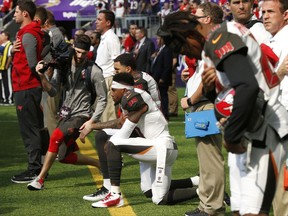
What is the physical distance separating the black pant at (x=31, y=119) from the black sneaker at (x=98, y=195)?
1.69 m

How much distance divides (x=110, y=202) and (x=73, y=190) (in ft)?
4.56

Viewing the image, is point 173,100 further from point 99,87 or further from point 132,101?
point 132,101

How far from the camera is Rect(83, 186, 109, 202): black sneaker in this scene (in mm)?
9688

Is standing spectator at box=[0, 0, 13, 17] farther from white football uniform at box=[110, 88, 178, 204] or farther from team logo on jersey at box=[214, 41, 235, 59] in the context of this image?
team logo on jersey at box=[214, 41, 235, 59]

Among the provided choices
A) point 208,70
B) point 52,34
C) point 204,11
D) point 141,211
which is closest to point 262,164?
point 208,70

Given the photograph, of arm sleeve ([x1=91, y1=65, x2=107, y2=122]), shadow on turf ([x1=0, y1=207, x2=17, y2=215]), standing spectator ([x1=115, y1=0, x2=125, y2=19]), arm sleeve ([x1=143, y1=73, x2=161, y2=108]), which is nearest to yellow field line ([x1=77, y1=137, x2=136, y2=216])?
shadow on turf ([x1=0, y1=207, x2=17, y2=215])

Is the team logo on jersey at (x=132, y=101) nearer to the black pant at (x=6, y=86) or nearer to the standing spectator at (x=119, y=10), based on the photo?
the black pant at (x=6, y=86)

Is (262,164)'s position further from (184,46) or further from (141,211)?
(141,211)

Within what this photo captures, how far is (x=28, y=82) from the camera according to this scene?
11117 mm

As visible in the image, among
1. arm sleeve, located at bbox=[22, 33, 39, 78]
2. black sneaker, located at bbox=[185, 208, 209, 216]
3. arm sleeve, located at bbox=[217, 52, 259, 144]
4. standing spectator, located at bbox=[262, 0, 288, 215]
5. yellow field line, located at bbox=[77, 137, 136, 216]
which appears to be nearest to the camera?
arm sleeve, located at bbox=[217, 52, 259, 144]

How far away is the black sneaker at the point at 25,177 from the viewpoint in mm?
11102

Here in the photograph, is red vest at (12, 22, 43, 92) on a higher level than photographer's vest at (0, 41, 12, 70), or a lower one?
higher

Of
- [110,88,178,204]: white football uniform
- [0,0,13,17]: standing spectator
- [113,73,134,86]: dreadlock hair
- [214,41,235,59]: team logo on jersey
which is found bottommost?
[0,0,13,17]: standing spectator

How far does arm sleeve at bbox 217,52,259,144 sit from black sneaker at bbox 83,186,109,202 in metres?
4.53
